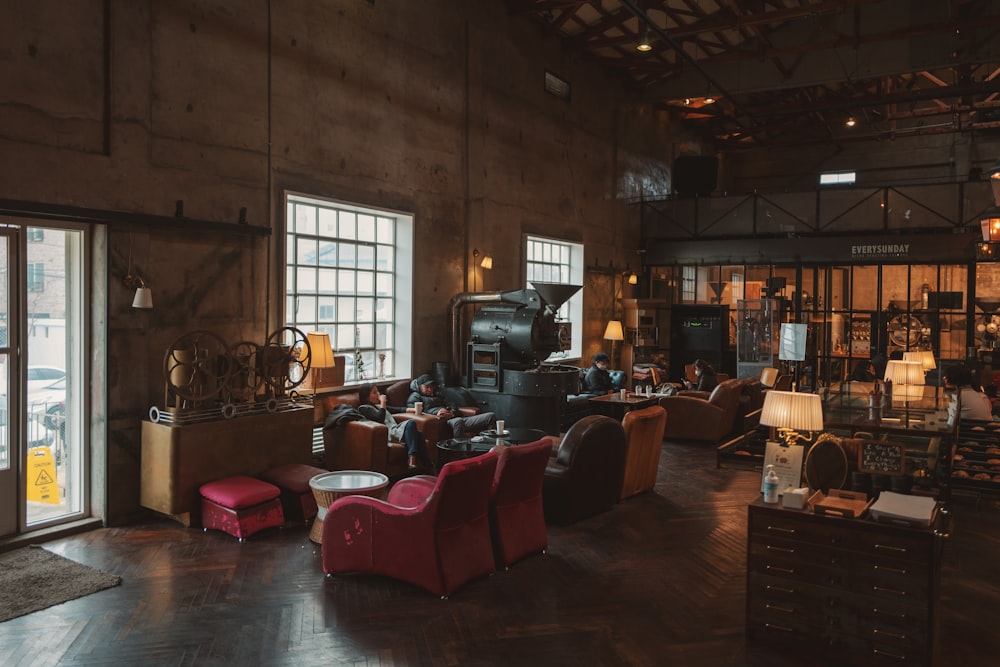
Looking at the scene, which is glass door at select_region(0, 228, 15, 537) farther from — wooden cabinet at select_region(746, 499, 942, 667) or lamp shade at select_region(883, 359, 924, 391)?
lamp shade at select_region(883, 359, 924, 391)

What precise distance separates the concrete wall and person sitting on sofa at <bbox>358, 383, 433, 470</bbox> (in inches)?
55.5

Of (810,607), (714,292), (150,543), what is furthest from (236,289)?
(714,292)

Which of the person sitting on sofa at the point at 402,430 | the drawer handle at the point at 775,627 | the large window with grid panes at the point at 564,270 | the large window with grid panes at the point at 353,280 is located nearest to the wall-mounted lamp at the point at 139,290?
the large window with grid panes at the point at 353,280

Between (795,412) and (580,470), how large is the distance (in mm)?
2131

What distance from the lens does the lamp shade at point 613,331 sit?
15305 millimetres

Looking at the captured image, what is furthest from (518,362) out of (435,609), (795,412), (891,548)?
(891,548)

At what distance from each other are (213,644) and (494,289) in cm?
831

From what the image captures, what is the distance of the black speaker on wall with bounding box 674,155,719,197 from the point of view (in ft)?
59.5

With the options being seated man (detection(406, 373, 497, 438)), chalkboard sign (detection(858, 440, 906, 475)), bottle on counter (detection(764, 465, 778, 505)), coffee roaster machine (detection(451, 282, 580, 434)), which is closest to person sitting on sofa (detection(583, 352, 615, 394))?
coffee roaster machine (detection(451, 282, 580, 434))

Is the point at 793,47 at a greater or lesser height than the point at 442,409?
greater

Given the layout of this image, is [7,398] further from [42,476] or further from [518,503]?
[518,503]

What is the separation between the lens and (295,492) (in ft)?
21.7

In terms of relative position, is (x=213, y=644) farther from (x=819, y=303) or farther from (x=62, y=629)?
(x=819, y=303)

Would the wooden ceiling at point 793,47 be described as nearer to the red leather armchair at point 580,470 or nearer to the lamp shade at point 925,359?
the lamp shade at point 925,359
